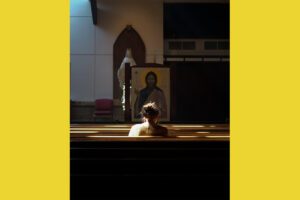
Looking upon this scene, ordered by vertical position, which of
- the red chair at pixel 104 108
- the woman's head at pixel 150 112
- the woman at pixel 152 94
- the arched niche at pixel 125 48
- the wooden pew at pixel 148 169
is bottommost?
the wooden pew at pixel 148 169

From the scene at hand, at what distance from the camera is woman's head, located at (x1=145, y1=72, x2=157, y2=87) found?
655cm

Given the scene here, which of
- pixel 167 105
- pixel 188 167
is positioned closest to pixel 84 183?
pixel 188 167

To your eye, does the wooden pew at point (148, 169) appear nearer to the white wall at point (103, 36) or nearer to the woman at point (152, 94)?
the woman at point (152, 94)

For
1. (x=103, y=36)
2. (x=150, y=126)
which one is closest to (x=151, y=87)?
(x=150, y=126)

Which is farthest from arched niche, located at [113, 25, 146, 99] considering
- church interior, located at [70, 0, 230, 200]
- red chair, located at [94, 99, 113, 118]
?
red chair, located at [94, 99, 113, 118]

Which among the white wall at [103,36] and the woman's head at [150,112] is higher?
the white wall at [103,36]

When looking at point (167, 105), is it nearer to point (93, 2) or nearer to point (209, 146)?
point (209, 146)

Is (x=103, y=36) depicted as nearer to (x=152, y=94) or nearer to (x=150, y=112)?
(x=152, y=94)

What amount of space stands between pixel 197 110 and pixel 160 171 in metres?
8.27

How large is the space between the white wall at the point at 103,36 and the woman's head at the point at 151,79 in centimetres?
471

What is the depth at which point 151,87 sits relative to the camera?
6.57m

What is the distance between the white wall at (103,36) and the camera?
11.2 metres

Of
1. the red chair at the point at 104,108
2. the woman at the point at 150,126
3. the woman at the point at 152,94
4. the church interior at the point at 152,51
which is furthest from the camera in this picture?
the church interior at the point at 152,51

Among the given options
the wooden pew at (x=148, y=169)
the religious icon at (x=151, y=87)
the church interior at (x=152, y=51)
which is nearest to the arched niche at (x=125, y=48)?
the church interior at (x=152, y=51)
